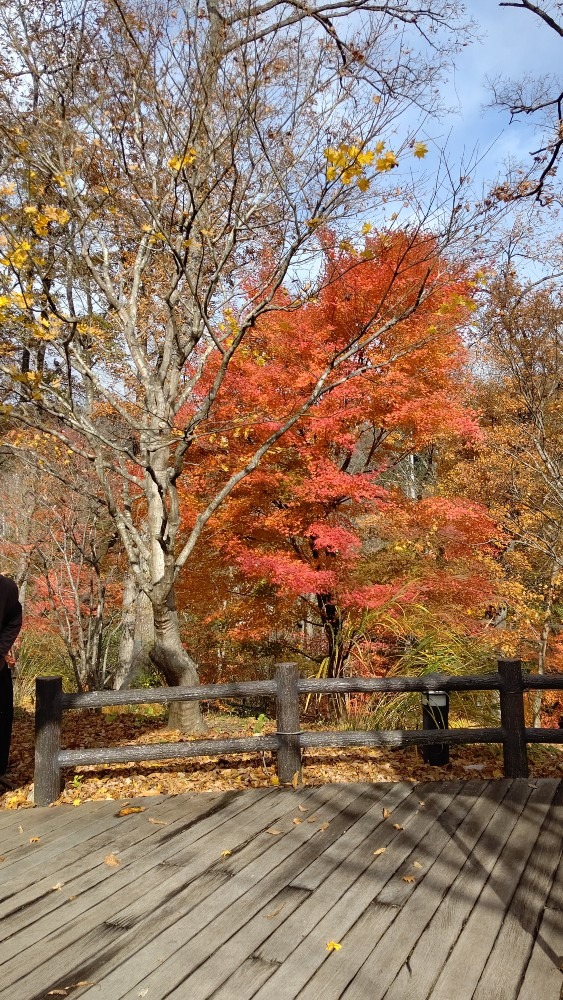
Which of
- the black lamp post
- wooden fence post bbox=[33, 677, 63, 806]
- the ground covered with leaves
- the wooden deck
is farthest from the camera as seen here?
the black lamp post

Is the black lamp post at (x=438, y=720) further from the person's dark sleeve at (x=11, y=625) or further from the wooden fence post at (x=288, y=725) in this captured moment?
the person's dark sleeve at (x=11, y=625)

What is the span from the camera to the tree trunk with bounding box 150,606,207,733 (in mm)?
6703

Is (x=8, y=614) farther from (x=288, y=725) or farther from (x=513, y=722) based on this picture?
(x=513, y=722)

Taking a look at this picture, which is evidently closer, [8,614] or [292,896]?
[292,896]

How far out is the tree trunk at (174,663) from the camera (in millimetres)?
6703

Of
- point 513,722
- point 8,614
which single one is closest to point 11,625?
point 8,614

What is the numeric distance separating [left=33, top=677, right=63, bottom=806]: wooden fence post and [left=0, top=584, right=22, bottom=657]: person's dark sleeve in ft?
1.14

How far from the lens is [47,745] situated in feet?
15.5

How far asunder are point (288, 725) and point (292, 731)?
52mm

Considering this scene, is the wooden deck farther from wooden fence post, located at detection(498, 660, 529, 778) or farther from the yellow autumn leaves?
the yellow autumn leaves

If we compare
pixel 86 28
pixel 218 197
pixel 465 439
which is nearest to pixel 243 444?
pixel 218 197

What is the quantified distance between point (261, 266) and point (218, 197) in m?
1.58

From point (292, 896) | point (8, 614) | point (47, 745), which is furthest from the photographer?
point (8, 614)

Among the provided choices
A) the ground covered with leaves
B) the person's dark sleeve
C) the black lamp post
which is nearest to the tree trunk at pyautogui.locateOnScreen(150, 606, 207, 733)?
the ground covered with leaves
